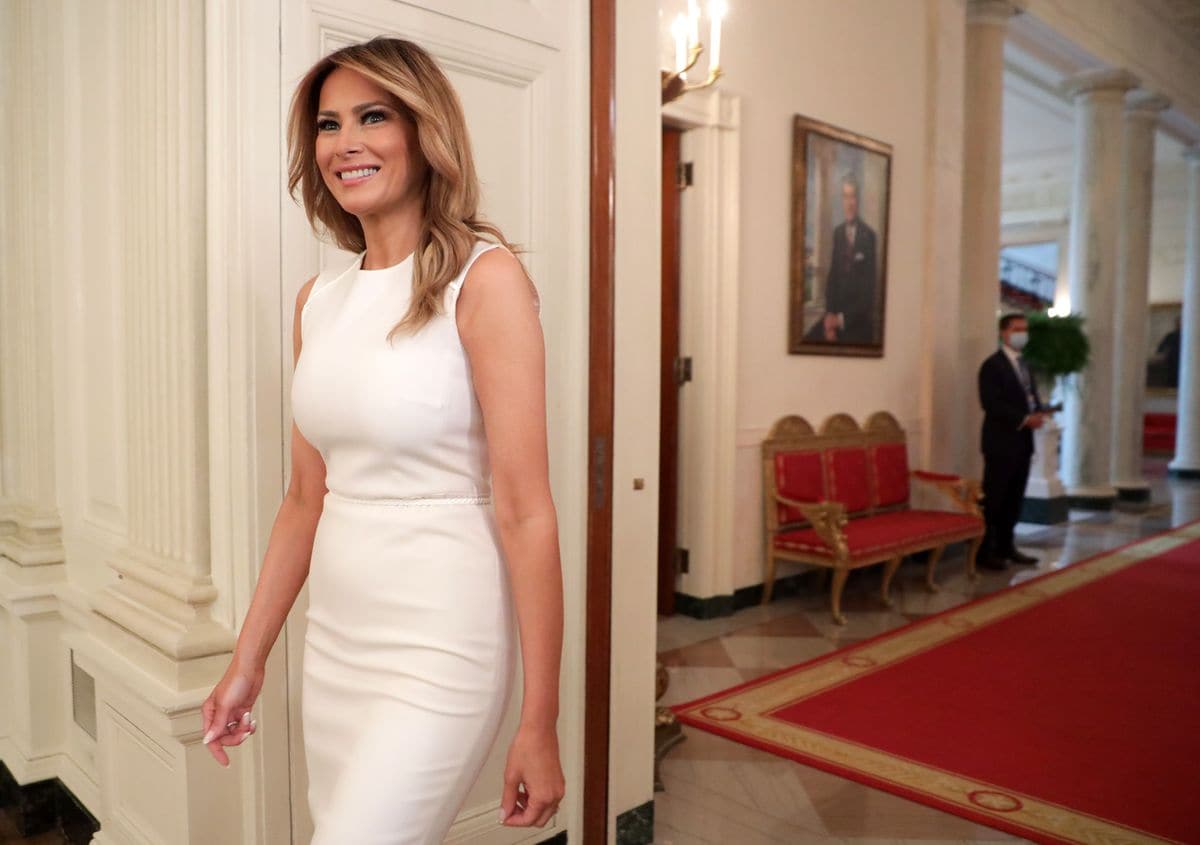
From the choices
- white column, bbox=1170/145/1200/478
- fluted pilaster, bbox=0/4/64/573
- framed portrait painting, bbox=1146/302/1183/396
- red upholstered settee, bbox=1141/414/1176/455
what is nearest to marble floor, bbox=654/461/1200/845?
fluted pilaster, bbox=0/4/64/573

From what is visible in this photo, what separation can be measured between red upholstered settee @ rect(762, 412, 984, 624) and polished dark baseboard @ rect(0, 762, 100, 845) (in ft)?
13.1

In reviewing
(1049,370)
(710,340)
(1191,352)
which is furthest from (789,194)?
(1191,352)

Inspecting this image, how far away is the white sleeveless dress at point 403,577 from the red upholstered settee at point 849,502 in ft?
14.8

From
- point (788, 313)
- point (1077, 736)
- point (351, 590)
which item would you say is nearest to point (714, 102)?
point (788, 313)

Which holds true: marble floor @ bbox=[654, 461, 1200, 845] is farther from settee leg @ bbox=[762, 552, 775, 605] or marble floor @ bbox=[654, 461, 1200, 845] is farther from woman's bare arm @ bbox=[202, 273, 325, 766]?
woman's bare arm @ bbox=[202, 273, 325, 766]

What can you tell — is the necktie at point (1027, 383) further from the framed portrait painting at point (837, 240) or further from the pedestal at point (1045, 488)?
the pedestal at point (1045, 488)

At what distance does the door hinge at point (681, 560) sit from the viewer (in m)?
5.85

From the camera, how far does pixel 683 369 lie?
5754 millimetres

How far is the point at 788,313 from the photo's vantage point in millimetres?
6242

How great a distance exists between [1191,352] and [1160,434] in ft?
17.6

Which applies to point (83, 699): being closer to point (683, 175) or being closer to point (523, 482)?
point (523, 482)

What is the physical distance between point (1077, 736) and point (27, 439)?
3.95m

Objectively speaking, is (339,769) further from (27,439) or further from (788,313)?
(788,313)

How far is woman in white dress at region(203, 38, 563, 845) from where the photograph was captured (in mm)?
1249
